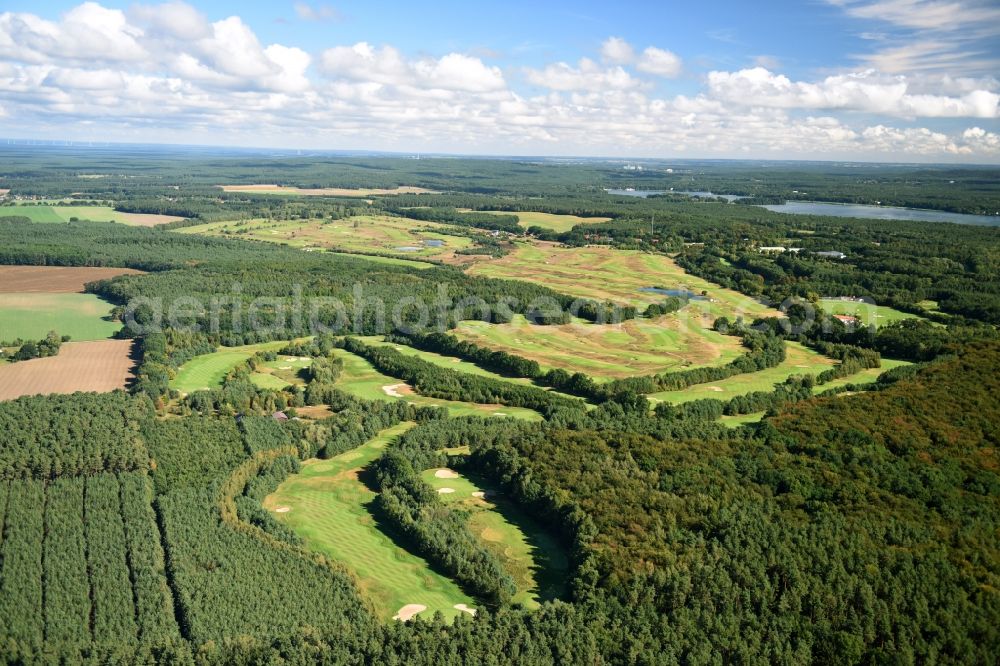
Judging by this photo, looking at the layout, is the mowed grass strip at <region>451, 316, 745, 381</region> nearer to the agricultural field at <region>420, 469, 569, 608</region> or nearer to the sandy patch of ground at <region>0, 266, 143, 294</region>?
the agricultural field at <region>420, 469, 569, 608</region>

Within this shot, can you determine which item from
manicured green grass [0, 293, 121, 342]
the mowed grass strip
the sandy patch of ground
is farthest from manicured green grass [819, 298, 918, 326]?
the sandy patch of ground

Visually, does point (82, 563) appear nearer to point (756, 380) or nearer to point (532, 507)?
point (532, 507)

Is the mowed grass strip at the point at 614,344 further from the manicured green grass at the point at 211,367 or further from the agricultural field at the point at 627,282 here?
the manicured green grass at the point at 211,367

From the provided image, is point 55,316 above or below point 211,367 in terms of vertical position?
above

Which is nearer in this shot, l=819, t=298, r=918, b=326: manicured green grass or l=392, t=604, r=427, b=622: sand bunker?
l=392, t=604, r=427, b=622: sand bunker

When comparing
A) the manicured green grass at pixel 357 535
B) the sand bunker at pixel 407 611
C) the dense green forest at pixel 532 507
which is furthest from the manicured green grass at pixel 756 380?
the sand bunker at pixel 407 611

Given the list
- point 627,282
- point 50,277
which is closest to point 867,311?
point 627,282
